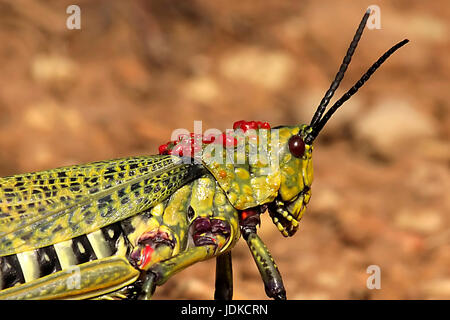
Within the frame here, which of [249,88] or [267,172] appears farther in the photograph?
[249,88]

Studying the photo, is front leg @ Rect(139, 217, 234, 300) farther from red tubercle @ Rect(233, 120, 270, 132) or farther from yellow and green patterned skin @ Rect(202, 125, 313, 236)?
red tubercle @ Rect(233, 120, 270, 132)

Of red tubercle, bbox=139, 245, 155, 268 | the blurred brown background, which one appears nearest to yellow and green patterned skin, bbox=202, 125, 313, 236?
red tubercle, bbox=139, 245, 155, 268

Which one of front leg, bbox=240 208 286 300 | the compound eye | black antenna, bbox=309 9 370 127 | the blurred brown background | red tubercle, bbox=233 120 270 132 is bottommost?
front leg, bbox=240 208 286 300

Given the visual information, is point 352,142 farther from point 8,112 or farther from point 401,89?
point 8,112

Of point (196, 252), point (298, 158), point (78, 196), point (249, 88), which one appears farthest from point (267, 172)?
point (249, 88)

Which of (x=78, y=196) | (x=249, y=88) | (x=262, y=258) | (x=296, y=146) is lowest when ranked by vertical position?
(x=262, y=258)

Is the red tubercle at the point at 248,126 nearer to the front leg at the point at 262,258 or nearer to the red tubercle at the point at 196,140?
the red tubercle at the point at 196,140

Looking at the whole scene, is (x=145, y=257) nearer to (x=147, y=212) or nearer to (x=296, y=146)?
(x=147, y=212)

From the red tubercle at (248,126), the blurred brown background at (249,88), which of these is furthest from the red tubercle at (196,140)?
the blurred brown background at (249,88)
